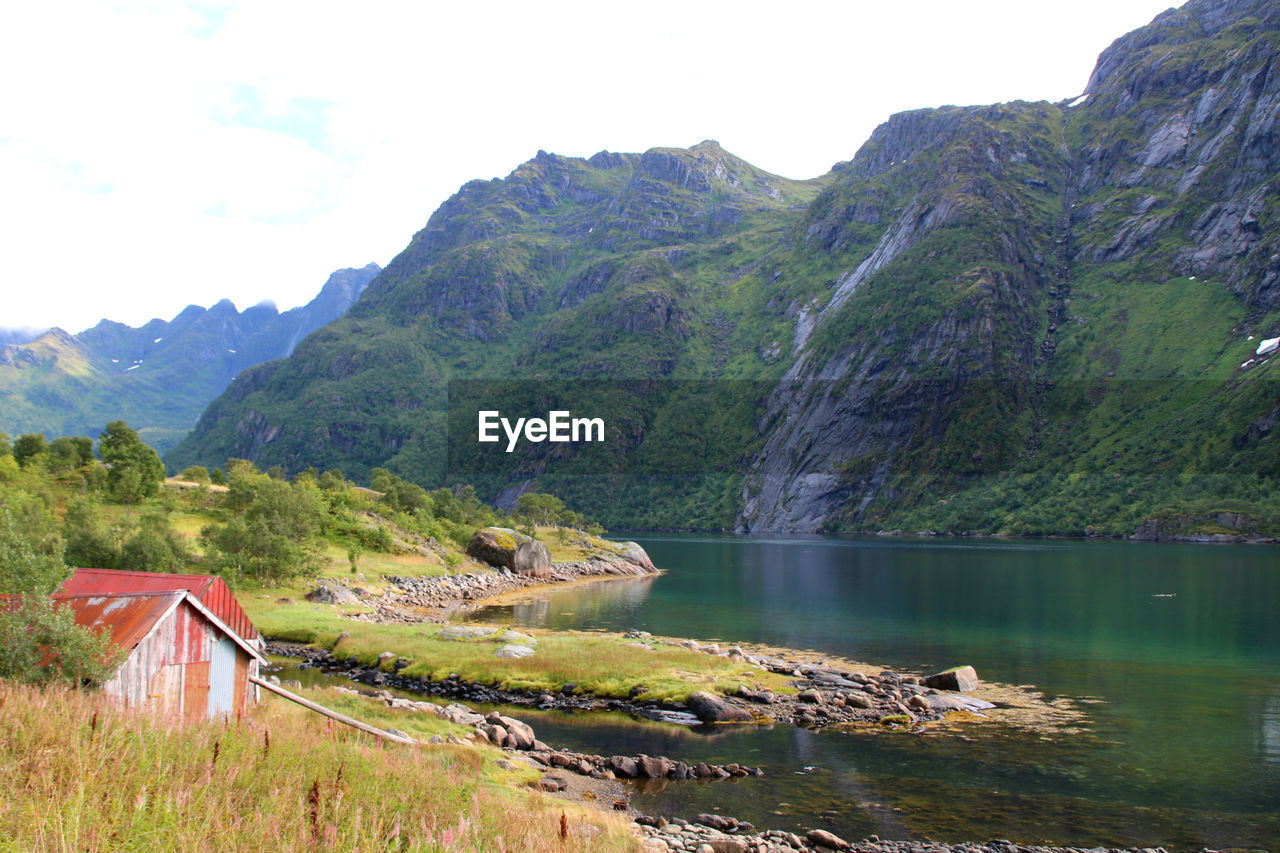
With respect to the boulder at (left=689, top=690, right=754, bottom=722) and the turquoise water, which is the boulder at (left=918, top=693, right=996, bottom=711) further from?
the boulder at (left=689, top=690, right=754, bottom=722)

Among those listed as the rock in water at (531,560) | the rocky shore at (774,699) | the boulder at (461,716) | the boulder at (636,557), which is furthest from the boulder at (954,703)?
the boulder at (636,557)

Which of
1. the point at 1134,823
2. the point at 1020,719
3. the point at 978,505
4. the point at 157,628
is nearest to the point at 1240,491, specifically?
the point at 978,505

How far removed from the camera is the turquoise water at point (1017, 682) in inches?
843

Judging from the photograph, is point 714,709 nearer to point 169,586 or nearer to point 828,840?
point 828,840

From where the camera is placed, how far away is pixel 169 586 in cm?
2295

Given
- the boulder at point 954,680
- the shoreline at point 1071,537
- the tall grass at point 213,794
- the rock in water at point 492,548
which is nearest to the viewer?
the tall grass at point 213,794

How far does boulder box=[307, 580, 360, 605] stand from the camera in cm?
5831

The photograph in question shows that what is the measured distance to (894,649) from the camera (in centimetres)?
Answer: 4678

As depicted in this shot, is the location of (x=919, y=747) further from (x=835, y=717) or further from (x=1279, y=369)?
(x=1279, y=369)

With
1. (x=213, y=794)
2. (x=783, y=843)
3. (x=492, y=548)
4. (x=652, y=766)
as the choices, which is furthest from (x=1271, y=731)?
(x=492, y=548)

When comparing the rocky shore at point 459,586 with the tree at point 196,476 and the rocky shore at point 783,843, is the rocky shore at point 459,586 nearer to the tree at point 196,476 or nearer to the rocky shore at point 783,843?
the tree at point 196,476

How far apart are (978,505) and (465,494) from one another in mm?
119680

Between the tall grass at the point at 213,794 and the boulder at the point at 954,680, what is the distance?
25889mm

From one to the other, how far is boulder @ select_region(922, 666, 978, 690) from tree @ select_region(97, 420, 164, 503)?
66.9 metres
